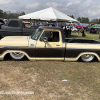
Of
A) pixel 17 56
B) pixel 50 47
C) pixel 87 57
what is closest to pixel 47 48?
pixel 50 47

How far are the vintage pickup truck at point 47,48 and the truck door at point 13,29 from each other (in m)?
3.76

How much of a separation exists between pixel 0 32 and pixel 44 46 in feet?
16.8

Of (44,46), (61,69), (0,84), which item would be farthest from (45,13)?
(0,84)

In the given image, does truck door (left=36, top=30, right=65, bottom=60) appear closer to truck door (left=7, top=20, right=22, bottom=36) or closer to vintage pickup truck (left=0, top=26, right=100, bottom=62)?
vintage pickup truck (left=0, top=26, right=100, bottom=62)

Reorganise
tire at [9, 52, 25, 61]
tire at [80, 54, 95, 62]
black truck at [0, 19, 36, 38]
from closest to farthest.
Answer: tire at [9, 52, 25, 61] < tire at [80, 54, 95, 62] < black truck at [0, 19, 36, 38]

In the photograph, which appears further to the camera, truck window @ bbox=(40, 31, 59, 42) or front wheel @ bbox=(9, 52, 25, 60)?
front wheel @ bbox=(9, 52, 25, 60)

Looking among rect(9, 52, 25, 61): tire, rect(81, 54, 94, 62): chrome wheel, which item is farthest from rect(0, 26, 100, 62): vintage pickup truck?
rect(81, 54, 94, 62): chrome wheel

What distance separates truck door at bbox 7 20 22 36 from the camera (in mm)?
8201

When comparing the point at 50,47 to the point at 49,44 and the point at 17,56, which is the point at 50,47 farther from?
the point at 17,56

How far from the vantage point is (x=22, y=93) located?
2.82 m

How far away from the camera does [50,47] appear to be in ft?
14.9

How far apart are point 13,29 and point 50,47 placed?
481cm

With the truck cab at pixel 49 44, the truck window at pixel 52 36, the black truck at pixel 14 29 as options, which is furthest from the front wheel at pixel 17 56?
the black truck at pixel 14 29

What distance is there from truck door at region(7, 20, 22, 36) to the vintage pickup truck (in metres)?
3.76
